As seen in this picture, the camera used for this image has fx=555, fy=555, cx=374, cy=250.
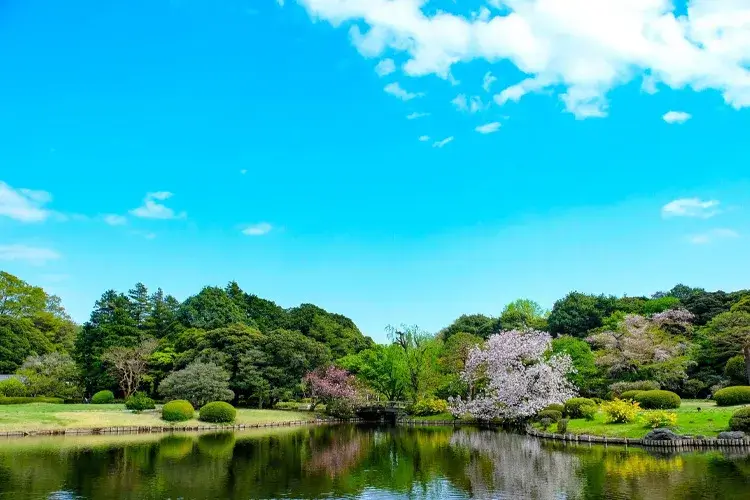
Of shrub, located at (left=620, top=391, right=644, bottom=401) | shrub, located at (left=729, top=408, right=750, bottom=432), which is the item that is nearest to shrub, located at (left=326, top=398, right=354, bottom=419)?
shrub, located at (left=620, top=391, right=644, bottom=401)

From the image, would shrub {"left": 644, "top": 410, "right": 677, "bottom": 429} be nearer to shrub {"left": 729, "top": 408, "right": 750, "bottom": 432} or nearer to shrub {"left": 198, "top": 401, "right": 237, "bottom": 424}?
shrub {"left": 729, "top": 408, "right": 750, "bottom": 432}

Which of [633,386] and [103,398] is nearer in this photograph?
[633,386]

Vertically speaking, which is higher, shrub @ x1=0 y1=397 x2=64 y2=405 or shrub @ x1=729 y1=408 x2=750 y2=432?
shrub @ x1=729 y1=408 x2=750 y2=432

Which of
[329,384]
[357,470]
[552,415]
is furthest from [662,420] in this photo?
[329,384]

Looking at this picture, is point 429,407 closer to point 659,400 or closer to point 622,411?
point 659,400

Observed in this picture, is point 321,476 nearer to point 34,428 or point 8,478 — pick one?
point 8,478

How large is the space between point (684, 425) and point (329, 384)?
30.3 meters

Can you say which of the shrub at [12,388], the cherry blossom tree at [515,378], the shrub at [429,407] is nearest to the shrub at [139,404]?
the shrub at [12,388]

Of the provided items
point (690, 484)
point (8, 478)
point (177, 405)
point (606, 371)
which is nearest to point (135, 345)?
point (177, 405)

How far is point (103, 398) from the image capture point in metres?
50.9

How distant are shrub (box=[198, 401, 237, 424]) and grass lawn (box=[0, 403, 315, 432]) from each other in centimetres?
71

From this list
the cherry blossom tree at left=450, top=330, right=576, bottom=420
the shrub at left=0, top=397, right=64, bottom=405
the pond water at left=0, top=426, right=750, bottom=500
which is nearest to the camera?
the pond water at left=0, top=426, right=750, bottom=500

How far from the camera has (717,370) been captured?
1633 inches

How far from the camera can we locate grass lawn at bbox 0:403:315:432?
35.5 metres
